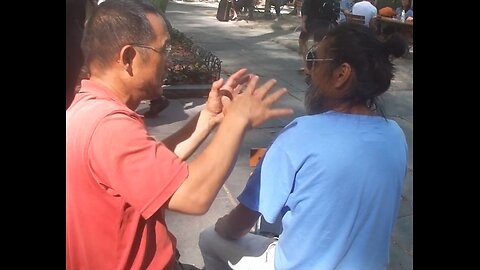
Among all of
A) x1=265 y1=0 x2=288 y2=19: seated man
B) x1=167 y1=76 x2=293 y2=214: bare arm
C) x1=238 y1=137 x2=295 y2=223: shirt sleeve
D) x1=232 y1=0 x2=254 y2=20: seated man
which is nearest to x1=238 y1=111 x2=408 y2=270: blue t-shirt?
x1=238 y1=137 x2=295 y2=223: shirt sleeve

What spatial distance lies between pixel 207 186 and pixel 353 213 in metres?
0.49

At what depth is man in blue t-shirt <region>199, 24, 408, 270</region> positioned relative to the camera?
1.58 m

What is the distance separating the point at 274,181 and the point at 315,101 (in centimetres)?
29

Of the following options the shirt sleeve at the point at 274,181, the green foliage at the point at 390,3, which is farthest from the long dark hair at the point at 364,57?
the green foliage at the point at 390,3

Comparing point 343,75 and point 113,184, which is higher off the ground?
point 343,75

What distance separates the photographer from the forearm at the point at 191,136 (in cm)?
181

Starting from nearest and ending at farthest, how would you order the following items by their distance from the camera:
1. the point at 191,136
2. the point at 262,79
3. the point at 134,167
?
1. the point at 134,167
2. the point at 191,136
3. the point at 262,79

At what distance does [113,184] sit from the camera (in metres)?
1.33

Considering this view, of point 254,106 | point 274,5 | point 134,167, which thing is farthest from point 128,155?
point 274,5

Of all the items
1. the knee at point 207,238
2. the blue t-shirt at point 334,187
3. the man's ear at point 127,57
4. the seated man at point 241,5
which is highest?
the seated man at point 241,5

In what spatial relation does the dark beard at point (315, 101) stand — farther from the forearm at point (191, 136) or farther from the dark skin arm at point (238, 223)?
the dark skin arm at point (238, 223)

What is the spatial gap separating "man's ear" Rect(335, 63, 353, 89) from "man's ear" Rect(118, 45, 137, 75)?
0.58 metres

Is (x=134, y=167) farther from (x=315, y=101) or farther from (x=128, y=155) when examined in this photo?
(x=315, y=101)
